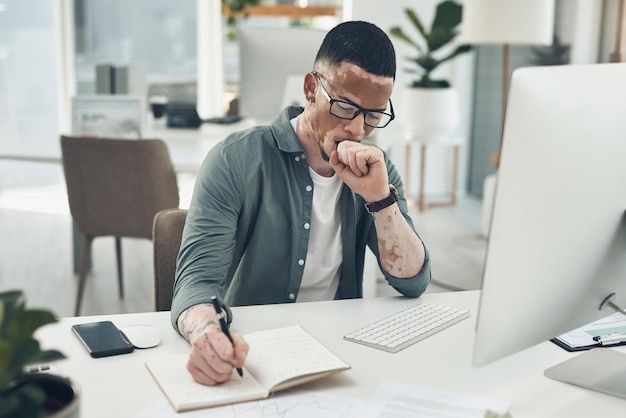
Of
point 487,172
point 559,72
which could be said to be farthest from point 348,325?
point 487,172

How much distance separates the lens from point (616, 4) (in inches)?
192

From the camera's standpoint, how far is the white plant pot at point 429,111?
201 inches

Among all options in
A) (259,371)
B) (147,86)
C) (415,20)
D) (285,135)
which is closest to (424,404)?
(259,371)

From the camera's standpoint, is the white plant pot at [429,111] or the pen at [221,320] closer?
the pen at [221,320]

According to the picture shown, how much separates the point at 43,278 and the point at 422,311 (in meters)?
2.87

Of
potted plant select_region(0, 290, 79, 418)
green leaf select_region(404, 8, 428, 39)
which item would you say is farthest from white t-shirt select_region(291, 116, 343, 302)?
green leaf select_region(404, 8, 428, 39)

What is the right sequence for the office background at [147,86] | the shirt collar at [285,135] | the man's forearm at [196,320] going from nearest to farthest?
the man's forearm at [196,320], the shirt collar at [285,135], the office background at [147,86]

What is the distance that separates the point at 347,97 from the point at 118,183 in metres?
1.61

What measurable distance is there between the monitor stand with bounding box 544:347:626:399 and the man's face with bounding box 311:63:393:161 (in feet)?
1.97

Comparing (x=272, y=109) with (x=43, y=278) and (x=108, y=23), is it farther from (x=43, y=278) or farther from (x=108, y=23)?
(x=108, y=23)

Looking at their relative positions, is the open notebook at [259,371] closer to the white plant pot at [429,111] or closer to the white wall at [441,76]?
the white plant pot at [429,111]

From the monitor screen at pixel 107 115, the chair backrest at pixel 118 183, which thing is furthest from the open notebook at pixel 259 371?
the monitor screen at pixel 107 115

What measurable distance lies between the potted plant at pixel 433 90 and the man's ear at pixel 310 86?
356 cm

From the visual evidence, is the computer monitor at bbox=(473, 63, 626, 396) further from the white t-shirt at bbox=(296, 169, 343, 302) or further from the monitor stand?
the white t-shirt at bbox=(296, 169, 343, 302)
